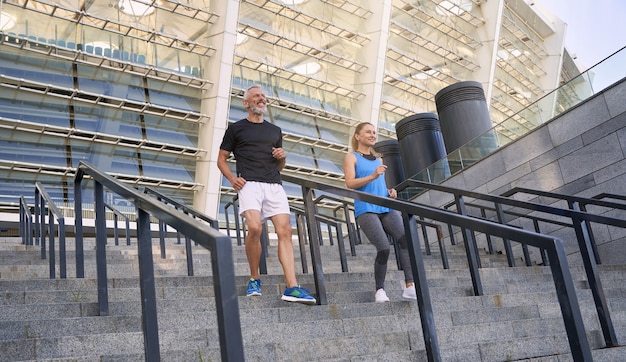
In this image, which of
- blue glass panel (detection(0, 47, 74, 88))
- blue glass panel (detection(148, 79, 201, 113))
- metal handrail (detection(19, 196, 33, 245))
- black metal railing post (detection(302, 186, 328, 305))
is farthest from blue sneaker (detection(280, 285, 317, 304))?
blue glass panel (detection(148, 79, 201, 113))

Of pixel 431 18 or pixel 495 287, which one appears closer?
pixel 495 287

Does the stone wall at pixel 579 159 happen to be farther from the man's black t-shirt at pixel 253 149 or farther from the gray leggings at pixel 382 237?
the man's black t-shirt at pixel 253 149

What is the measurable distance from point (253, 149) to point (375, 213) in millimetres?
955

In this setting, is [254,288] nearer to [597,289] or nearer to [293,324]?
[293,324]

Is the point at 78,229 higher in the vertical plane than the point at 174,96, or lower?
lower

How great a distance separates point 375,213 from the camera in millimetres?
4305

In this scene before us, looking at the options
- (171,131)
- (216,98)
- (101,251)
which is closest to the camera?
(101,251)

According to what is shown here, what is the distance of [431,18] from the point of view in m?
30.3

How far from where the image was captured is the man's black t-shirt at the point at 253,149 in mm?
4074

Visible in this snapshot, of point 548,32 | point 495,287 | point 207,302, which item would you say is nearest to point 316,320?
point 207,302

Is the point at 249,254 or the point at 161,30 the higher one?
the point at 161,30

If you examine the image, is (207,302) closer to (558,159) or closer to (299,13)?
(558,159)

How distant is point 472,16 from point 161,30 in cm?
1556

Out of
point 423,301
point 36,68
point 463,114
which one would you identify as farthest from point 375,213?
point 36,68
